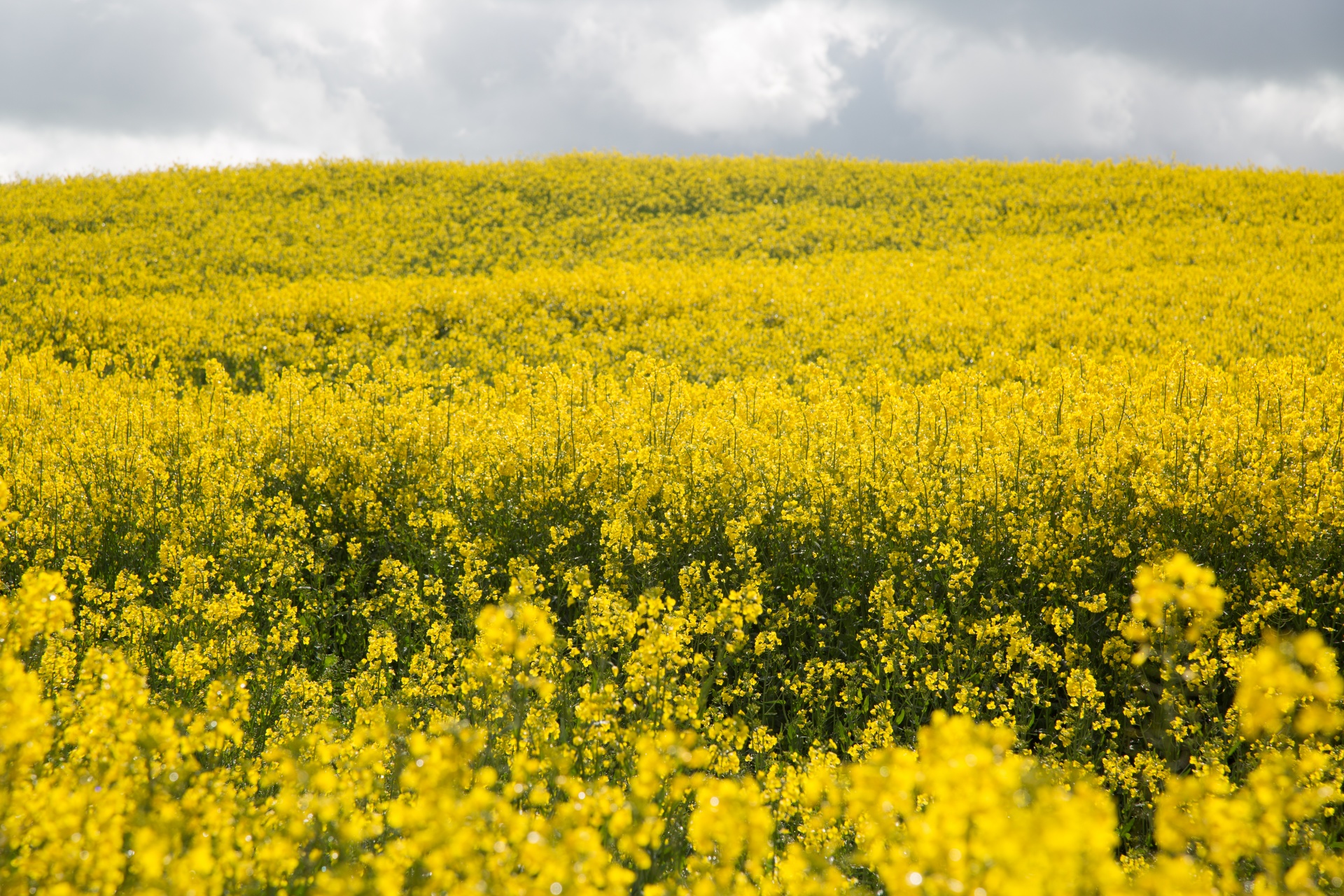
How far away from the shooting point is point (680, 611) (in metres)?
3.83

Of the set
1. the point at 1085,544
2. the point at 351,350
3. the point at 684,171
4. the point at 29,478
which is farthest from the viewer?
the point at 684,171

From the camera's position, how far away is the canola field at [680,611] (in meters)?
2.14

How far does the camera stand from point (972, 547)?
17.5ft

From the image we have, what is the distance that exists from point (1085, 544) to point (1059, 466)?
827 millimetres

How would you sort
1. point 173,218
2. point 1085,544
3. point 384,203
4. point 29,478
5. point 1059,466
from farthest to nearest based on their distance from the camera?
point 384,203 → point 173,218 → point 29,478 → point 1059,466 → point 1085,544

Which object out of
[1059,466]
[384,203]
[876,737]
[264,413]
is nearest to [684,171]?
[384,203]

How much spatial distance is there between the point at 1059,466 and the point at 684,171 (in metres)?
21.5

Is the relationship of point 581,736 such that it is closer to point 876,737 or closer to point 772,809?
point 772,809

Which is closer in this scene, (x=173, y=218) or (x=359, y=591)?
(x=359, y=591)

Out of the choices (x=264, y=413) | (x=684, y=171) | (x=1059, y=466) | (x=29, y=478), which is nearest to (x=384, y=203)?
(x=684, y=171)

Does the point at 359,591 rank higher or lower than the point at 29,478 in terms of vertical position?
lower

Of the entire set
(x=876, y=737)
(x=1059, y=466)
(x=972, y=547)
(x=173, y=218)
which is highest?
(x=173, y=218)

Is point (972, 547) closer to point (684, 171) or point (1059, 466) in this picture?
point (1059, 466)

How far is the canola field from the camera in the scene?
2.14 meters
